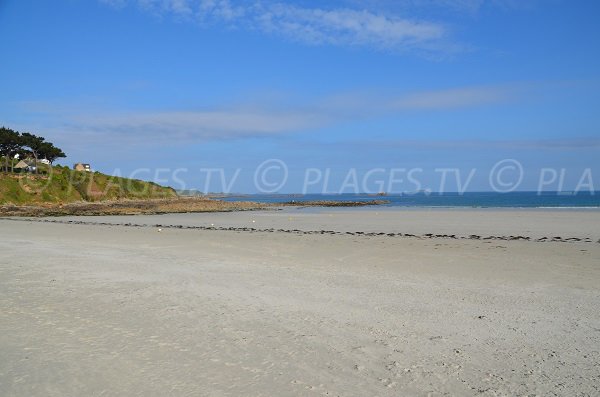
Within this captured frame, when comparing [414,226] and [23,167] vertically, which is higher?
[23,167]

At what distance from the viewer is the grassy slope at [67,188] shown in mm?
59625

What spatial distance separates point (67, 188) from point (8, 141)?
14.2 metres

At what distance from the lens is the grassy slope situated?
5962cm

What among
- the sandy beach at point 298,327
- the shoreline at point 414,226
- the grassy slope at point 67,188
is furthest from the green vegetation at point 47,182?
the sandy beach at point 298,327

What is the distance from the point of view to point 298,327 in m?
6.71

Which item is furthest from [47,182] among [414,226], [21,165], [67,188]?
[414,226]

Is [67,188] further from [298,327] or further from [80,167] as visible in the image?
[298,327]

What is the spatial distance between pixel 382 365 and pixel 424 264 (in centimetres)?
818

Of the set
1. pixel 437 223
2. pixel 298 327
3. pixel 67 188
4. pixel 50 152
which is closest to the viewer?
pixel 298 327

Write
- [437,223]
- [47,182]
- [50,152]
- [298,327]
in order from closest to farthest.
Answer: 1. [298,327]
2. [437,223]
3. [47,182]
4. [50,152]

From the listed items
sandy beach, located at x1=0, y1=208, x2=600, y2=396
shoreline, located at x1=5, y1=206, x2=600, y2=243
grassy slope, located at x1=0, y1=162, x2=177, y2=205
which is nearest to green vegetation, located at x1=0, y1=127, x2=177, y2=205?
grassy slope, located at x1=0, y1=162, x2=177, y2=205

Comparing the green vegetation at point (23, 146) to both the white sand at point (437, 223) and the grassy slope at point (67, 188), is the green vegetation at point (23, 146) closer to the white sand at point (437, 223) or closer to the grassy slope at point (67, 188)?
the grassy slope at point (67, 188)

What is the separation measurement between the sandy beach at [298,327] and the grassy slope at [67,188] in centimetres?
5374

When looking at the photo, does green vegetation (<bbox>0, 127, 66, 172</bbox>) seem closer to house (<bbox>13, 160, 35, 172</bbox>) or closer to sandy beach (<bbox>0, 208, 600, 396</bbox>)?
house (<bbox>13, 160, 35, 172</bbox>)
